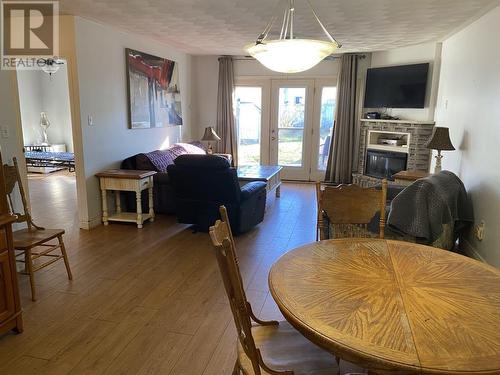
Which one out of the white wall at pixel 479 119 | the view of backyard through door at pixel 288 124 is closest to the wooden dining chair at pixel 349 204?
the white wall at pixel 479 119

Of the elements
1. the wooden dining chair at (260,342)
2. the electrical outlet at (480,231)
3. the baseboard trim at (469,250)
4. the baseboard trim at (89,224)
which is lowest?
the baseboard trim at (89,224)

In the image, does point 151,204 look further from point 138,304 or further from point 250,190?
point 138,304

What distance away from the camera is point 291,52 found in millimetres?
2143

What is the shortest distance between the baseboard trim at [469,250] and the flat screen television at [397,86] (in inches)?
110

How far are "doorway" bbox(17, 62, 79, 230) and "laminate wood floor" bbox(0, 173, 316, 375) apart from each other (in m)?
3.28

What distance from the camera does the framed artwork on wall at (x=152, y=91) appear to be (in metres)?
4.97

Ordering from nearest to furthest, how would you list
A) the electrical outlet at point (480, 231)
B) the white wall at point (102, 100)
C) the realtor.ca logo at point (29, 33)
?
the electrical outlet at point (480, 231) < the realtor.ca logo at point (29, 33) < the white wall at point (102, 100)

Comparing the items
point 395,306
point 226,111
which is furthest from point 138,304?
point 226,111

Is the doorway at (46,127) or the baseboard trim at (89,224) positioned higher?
the doorway at (46,127)

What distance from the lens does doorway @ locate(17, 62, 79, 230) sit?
289 inches

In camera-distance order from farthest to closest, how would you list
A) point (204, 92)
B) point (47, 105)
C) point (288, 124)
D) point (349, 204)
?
1. point (47, 105)
2. point (204, 92)
3. point (288, 124)
4. point (349, 204)

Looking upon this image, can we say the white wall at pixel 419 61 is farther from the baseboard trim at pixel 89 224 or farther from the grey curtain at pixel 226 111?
the baseboard trim at pixel 89 224

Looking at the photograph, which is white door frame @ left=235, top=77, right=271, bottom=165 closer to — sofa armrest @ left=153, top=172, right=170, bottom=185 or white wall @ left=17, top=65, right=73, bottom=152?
sofa armrest @ left=153, top=172, right=170, bottom=185

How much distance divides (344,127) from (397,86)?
1164 millimetres
